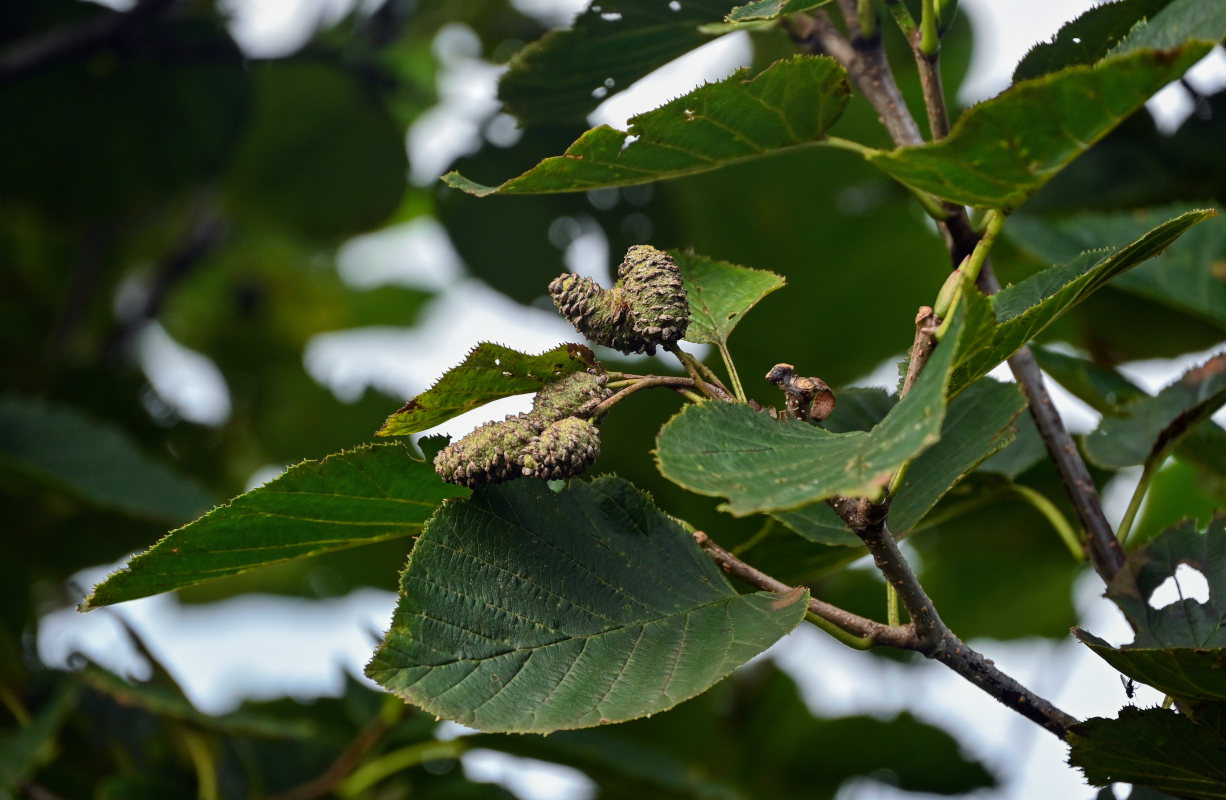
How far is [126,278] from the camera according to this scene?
2303mm

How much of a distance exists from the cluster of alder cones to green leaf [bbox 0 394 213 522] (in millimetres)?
853

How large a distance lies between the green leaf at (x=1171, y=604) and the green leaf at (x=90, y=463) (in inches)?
41.8

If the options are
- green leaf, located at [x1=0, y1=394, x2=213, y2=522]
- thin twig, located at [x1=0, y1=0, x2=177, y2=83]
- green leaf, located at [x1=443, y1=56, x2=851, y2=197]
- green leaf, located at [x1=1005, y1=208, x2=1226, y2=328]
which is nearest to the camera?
green leaf, located at [x1=443, y1=56, x2=851, y2=197]

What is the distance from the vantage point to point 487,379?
0.62m

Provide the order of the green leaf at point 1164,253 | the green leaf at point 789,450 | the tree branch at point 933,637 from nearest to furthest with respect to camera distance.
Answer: the green leaf at point 789,450, the tree branch at point 933,637, the green leaf at point 1164,253

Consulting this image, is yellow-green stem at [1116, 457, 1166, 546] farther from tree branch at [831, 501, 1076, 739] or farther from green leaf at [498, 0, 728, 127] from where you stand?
green leaf at [498, 0, 728, 127]

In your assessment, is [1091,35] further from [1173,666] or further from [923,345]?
[1173,666]

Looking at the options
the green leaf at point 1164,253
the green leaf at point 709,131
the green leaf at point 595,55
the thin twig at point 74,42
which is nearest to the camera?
the green leaf at point 709,131

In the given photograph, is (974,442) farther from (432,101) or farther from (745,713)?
(432,101)

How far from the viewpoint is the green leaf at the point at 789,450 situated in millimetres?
452

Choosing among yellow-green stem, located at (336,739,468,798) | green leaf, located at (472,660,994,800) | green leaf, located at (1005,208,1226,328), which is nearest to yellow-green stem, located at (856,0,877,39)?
green leaf, located at (1005,208,1226,328)

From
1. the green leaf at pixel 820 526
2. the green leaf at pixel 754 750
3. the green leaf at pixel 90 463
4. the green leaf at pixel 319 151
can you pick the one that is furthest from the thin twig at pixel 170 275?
the green leaf at pixel 820 526

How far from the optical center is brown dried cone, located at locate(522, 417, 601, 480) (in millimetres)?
573

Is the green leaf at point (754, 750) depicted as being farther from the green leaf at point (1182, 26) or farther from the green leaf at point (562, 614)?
the green leaf at point (1182, 26)
